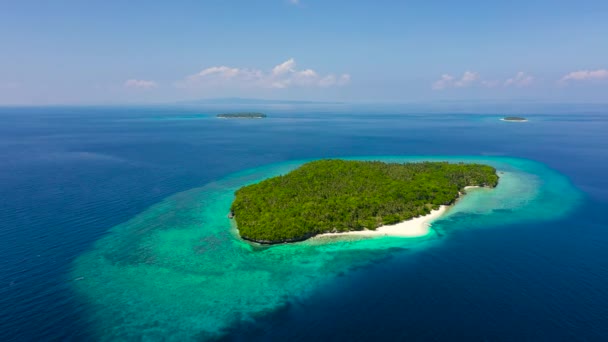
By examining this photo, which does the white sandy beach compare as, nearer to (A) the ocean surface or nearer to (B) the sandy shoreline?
(B) the sandy shoreline

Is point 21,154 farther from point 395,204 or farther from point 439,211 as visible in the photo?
point 439,211

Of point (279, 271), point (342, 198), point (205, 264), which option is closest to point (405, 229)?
point (342, 198)

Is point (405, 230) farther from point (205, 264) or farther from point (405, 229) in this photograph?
point (205, 264)

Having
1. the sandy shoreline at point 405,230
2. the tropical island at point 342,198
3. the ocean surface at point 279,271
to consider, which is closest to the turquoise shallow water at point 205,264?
the ocean surface at point 279,271

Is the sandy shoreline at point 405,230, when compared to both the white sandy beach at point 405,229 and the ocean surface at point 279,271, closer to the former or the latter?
the white sandy beach at point 405,229

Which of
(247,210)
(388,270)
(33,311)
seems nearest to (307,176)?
(247,210)

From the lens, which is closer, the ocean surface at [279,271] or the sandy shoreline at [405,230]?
the ocean surface at [279,271]

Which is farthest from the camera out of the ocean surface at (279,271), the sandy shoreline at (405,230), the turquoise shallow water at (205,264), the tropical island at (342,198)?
the tropical island at (342,198)
